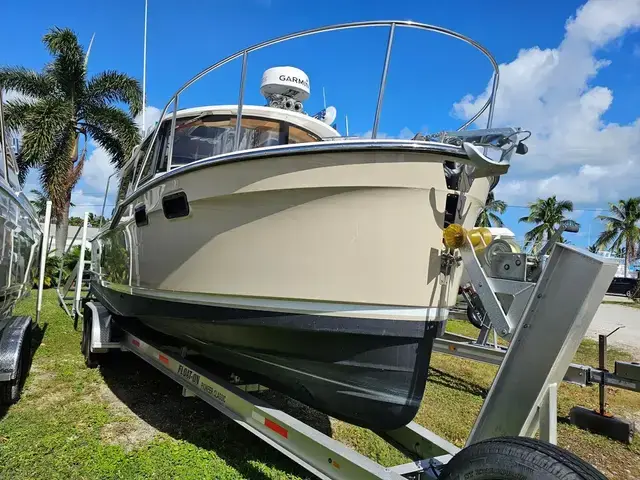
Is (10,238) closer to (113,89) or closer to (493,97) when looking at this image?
(493,97)

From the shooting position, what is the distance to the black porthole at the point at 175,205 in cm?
339

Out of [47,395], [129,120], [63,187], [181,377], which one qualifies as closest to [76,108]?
[129,120]

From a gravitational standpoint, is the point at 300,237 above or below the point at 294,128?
below

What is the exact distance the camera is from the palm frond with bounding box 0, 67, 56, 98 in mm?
17141

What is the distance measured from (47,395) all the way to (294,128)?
11.5ft

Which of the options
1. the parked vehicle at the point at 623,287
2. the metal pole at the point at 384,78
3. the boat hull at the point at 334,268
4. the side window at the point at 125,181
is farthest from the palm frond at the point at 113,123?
the parked vehicle at the point at 623,287

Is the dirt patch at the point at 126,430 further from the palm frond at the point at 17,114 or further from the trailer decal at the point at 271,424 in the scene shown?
the palm frond at the point at 17,114

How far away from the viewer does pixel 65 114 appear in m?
16.2

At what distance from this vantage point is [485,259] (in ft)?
9.02

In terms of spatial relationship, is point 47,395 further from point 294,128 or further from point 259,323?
point 294,128

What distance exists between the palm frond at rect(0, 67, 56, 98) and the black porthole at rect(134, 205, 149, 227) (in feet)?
54.8

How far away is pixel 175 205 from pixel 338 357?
5.53 feet

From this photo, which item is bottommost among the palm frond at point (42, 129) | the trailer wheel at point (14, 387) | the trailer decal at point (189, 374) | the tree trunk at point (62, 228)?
the trailer wheel at point (14, 387)

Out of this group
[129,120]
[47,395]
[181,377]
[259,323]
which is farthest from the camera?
[129,120]
